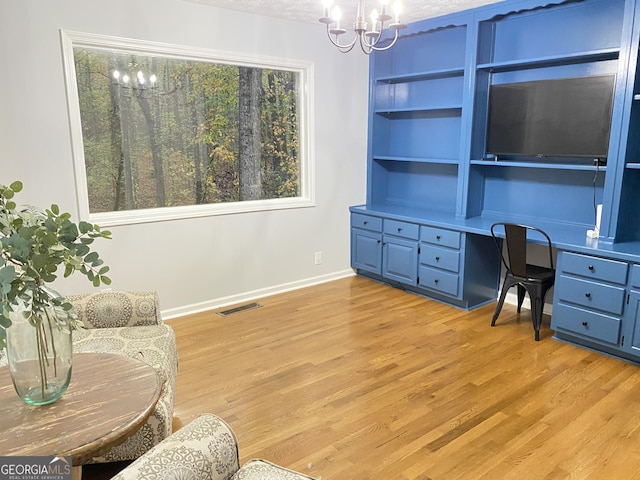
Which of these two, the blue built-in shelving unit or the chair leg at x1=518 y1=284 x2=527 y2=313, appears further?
the chair leg at x1=518 y1=284 x2=527 y2=313

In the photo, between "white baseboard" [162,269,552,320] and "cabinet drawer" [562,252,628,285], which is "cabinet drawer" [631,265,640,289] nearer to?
"cabinet drawer" [562,252,628,285]

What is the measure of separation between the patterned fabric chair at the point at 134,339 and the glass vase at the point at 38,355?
527mm

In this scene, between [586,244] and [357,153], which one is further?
[357,153]

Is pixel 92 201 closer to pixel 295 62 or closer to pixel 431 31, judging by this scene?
pixel 295 62

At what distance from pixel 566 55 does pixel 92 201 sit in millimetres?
3638

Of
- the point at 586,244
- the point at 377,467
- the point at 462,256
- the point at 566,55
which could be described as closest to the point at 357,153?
the point at 462,256

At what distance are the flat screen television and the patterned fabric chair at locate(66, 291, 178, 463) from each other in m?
3.00

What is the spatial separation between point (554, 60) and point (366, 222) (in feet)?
6.97

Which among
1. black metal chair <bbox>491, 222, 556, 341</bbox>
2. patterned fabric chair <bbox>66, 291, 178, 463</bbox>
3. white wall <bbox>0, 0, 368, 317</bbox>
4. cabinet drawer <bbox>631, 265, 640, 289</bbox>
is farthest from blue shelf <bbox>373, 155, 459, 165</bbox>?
patterned fabric chair <bbox>66, 291, 178, 463</bbox>

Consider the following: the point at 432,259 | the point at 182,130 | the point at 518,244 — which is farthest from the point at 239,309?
the point at 518,244

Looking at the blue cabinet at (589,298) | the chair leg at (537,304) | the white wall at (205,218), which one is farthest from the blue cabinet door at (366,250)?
the blue cabinet at (589,298)

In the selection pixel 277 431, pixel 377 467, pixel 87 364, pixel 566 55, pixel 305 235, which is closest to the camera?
pixel 87 364

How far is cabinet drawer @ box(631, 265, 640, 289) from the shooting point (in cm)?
298

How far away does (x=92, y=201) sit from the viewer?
3.64 m
